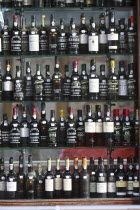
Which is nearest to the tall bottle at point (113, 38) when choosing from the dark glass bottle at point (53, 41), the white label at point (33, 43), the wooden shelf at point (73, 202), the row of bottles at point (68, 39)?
the row of bottles at point (68, 39)

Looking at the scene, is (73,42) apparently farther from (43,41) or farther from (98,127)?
(98,127)

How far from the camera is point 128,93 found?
429 cm

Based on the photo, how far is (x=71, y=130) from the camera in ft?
14.0

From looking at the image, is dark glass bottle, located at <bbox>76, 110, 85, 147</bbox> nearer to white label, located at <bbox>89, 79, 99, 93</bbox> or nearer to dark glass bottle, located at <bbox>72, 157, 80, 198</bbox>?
dark glass bottle, located at <bbox>72, 157, 80, 198</bbox>

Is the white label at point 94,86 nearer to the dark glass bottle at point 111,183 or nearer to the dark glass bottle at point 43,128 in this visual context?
the dark glass bottle at point 43,128

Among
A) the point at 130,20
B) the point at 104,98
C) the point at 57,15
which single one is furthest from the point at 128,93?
the point at 57,15

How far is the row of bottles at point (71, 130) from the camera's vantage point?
13.9ft

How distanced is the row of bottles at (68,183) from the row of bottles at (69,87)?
1.60ft

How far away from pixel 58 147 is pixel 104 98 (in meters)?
0.51

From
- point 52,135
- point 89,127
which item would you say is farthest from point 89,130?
point 52,135

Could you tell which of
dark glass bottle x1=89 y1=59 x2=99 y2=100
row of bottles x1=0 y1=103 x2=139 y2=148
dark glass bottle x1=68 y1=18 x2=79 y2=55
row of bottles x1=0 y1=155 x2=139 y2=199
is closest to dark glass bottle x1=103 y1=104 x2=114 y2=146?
row of bottles x1=0 y1=103 x2=139 y2=148

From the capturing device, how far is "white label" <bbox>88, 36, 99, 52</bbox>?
4.27 metres

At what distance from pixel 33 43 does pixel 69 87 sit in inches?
17.0

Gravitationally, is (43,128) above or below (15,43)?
below
